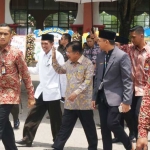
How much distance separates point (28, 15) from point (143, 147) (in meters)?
18.1

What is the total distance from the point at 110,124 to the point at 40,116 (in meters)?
1.72

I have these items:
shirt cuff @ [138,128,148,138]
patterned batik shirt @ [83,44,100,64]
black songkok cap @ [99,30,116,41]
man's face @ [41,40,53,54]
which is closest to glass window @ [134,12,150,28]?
patterned batik shirt @ [83,44,100,64]

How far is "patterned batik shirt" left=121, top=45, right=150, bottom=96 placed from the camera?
7398 mm

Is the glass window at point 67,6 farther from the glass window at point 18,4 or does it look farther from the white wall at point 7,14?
the white wall at point 7,14

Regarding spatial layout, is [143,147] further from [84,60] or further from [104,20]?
[104,20]

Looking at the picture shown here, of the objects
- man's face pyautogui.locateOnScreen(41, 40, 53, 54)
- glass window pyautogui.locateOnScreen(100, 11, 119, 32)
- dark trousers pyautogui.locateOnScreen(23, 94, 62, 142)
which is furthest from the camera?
glass window pyautogui.locateOnScreen(100, 11, 119, 32)

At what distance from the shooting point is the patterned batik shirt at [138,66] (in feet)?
24.3

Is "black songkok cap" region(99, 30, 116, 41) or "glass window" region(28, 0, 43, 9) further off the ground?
"glass window" region(28, 0, 43, 9)

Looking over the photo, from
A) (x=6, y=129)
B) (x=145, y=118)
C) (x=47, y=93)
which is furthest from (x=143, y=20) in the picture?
(x=145, y=118)

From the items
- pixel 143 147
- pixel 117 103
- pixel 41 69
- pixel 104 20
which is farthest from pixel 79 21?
pixel 143 147

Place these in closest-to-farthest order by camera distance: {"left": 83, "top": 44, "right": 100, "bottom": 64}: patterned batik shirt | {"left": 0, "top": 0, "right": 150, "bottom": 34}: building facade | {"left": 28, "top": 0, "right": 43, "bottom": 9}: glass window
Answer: {"left": 83, "top": 44, "right": 100, "bottom": 64}: patterned batik shirt, {"left": 0, "top": 0, "right": 150, "bottom": 34}: building facade, {"left": 28, "top": 0, "right": 43, "bottom": 9}: glass window

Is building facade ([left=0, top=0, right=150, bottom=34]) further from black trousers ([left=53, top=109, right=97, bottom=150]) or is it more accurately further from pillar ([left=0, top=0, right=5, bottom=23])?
black trousers ([left=53, top=109, right=97, bottom=150])

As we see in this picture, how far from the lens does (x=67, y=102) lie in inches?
290

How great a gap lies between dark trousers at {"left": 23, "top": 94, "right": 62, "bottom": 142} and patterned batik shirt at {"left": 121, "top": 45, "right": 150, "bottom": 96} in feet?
4.18
